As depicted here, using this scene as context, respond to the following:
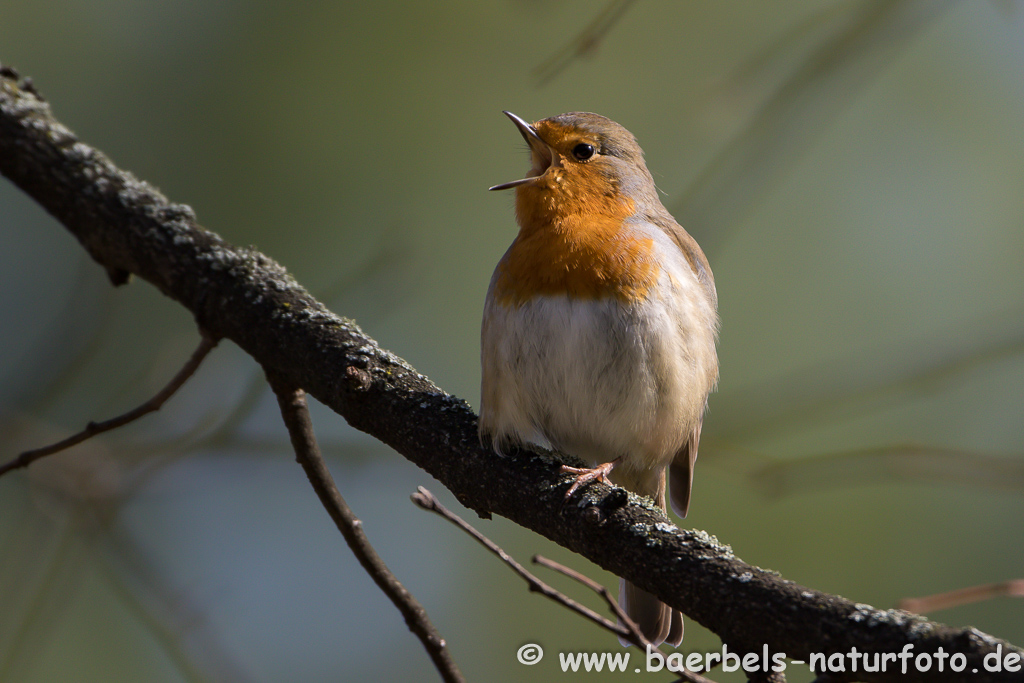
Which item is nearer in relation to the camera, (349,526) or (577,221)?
(349,526)

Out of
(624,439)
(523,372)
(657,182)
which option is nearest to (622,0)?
(523,372)

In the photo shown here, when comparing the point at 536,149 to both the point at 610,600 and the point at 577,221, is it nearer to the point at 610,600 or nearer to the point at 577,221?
the point at 577,221

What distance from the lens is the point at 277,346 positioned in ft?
10.1

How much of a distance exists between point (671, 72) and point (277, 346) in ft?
12.7

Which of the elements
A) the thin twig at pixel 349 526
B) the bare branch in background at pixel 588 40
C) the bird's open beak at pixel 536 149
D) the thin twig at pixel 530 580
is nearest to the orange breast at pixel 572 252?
the bird's open beak at pixel 536 149

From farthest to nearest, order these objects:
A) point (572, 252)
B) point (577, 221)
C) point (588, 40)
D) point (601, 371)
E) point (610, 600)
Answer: point (577, 221) < point (572, 252) < point (601, 371) < point (588, 40) < point (610, 600)

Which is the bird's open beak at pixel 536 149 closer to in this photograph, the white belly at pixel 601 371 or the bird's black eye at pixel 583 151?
the bird's black eye at pixel 583 151

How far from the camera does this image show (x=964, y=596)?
6.45 feet

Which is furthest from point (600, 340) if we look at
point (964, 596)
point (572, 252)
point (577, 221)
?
point (964, 596)

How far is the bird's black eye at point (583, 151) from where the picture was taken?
385cm

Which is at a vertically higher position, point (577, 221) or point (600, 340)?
point (577, 221)

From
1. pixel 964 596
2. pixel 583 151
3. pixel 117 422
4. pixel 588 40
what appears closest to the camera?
pixel 964 596

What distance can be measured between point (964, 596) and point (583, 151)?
2.49 m

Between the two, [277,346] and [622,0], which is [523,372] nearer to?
[277,346]
